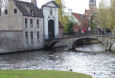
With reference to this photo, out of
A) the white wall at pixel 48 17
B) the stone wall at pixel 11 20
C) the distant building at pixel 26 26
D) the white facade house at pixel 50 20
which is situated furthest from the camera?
the white facade house at pixel 50 20

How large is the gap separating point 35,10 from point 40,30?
3.98 meters

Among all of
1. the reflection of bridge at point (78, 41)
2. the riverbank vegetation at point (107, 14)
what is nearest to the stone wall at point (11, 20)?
the reflection of bridge at point (78, 41)

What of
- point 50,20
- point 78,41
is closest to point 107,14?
point 78,41

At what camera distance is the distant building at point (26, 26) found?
46.1 metres

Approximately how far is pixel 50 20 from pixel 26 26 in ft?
29.8

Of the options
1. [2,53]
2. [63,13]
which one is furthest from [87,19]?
[2,53]

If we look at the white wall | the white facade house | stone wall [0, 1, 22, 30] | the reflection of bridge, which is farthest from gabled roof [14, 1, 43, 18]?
the reflection of bridge

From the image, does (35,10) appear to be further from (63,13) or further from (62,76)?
(62,76)

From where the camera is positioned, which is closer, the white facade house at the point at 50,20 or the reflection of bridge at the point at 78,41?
the reflection of bridge at the point at 78,41

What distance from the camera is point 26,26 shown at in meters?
51.0

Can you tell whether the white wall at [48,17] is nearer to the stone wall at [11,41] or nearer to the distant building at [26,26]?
the distant building at [26,26]

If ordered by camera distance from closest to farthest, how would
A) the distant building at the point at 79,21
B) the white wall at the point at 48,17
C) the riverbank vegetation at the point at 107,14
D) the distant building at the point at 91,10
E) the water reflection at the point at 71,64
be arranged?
1. the water reflection at the point at 71,64
2. the riverbank vegetation at the point at 107,14
3. the white wall at the point at 48,17
4. the distant building at the point at 79,21
5. the distant building at the point at 91,10

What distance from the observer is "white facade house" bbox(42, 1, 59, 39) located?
57584 millimetres

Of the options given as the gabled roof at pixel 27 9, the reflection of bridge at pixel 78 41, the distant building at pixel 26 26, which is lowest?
the reflection of bridge at pixel 78 41
